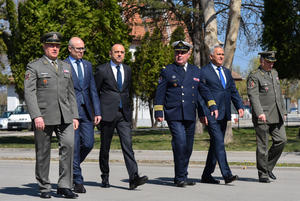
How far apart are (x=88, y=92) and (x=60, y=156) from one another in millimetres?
1164

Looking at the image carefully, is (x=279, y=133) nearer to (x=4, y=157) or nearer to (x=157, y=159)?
(x=157, y=159)

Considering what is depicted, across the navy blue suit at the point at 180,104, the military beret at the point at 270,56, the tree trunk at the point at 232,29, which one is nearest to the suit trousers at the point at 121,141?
the navy blue suit at the point at 180,104

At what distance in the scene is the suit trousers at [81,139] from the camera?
8242mm

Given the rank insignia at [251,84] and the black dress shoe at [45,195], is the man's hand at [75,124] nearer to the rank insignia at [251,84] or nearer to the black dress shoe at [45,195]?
the black dress shoe at [45,195]

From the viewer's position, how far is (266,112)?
9.46 m

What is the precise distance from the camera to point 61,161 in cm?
771

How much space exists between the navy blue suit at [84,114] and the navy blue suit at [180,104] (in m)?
1.00

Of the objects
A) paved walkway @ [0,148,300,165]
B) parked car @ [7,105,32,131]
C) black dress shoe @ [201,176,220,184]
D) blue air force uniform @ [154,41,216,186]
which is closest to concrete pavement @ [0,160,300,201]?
black dress shoe @ [201,176,220,184]

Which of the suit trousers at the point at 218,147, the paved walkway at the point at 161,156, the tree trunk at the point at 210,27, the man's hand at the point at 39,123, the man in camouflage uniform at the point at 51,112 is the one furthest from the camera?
the tree trunk at the point at 210,27

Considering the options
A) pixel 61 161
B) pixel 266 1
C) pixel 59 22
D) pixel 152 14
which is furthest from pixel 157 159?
pixel 266 1

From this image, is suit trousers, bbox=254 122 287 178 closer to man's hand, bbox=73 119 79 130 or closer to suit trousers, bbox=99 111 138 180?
suit trousers, bbox=99 111 138 180

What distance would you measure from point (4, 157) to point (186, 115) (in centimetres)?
726

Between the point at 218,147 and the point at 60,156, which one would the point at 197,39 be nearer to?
the point at 218,147

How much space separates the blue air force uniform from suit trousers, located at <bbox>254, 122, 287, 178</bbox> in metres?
1.04
